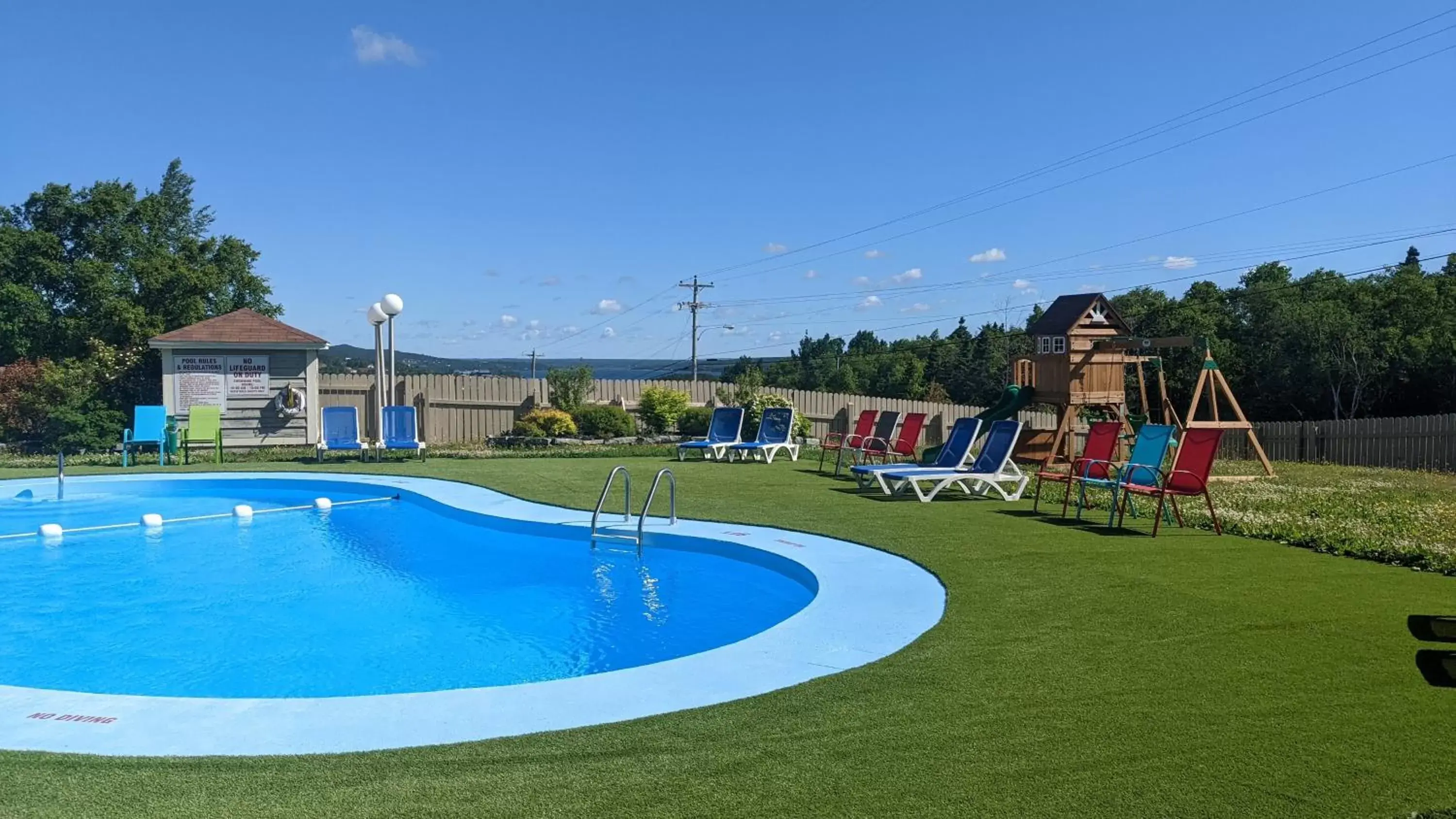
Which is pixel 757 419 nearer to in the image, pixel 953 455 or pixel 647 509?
pixel 953 455

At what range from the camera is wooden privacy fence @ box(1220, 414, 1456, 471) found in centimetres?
1731

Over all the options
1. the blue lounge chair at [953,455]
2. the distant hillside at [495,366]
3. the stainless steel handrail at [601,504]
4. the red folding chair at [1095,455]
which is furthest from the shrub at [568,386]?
the red folding chair at [1095,455]

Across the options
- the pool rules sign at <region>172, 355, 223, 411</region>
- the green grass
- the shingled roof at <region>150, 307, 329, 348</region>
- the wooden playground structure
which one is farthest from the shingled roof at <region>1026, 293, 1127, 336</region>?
the pool rules sign at <region>172, 355, 223, 411</region>

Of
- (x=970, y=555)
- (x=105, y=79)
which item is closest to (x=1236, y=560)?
(x=970, y=555)

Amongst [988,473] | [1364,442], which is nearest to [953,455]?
[988,473]

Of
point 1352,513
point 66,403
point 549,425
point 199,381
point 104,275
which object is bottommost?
point 1352,513

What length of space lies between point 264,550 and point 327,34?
11.5 meters

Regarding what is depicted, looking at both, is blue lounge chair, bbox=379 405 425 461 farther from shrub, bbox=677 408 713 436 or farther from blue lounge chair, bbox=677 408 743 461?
shrub, bbox=677 408 713 436

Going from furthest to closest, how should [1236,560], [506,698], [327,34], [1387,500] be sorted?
[327,34]
[1387,500]
[1236,560]
[506,698]

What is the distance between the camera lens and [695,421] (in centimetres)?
2173

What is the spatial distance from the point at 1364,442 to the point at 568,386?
55.8 feet

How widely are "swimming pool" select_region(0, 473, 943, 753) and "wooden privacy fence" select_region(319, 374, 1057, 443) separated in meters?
10.4

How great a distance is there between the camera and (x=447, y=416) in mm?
22406

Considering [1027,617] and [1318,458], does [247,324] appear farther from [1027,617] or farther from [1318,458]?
[1318,458]
